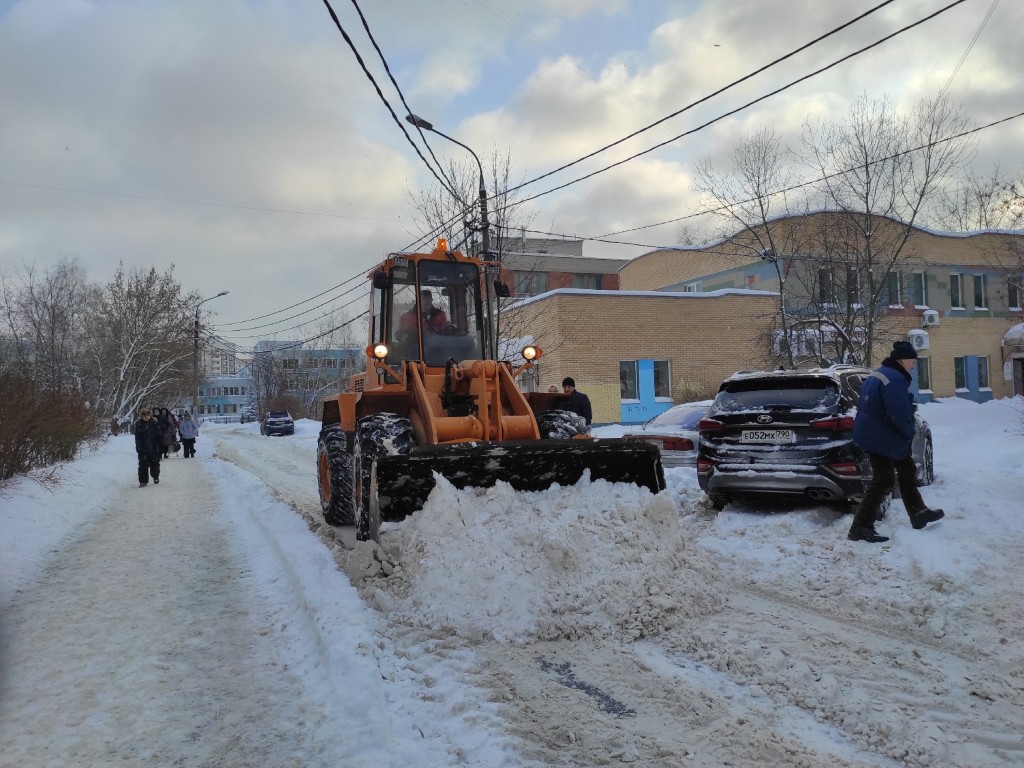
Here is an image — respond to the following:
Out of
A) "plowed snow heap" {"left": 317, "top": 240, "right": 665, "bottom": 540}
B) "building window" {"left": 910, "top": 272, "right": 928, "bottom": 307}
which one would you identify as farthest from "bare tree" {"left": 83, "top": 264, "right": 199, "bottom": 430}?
"building window" {"left": 910, "top": 272, "right": 928, "bottom": 307}

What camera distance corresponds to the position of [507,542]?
4.88 meters

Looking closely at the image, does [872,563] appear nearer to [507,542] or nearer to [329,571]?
[507,542]

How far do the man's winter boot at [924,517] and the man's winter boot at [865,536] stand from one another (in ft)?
1.41

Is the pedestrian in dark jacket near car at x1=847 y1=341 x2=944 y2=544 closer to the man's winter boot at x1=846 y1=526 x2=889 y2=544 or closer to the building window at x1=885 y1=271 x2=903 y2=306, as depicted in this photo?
the man's winter boot at x1=846 y1=526 x2=889 y2=544

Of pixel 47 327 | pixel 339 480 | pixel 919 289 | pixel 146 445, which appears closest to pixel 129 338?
pixel 47 327

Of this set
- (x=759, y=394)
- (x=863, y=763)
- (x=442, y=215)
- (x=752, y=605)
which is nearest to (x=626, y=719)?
(x=863, y=763)

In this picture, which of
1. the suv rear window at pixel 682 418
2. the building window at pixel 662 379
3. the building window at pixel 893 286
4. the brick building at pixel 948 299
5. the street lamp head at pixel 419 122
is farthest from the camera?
the brick building at pixel 948 299

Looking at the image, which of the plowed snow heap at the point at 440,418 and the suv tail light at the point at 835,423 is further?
the suv tail light at the point at 835,423

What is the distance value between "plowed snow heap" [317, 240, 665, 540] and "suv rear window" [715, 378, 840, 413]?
2024mm

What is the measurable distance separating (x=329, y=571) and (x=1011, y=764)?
4.62 meters

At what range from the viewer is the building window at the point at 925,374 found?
94.2 feet

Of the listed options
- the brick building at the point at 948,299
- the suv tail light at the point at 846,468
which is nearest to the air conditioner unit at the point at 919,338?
the brick building at the point at 948,299

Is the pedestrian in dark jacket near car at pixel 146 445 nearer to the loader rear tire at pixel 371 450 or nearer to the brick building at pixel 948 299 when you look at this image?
the loader rear tire at pixel 371 450

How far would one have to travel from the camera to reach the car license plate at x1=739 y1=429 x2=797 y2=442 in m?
7.34
